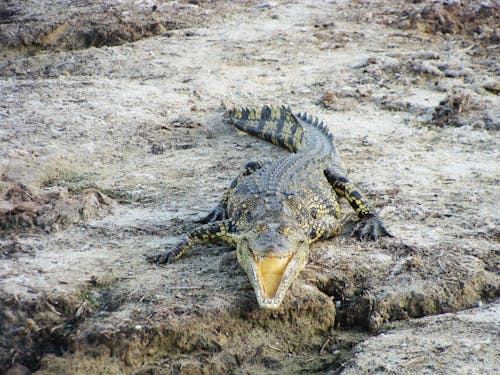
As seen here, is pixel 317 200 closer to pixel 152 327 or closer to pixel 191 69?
pixel 152 327

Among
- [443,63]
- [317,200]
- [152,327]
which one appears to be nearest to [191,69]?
[443,63]

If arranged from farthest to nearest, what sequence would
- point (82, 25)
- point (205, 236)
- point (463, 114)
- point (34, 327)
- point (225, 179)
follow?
1. point (82, 25)
2. point (463, 114)
3. point (225, 179)
4. point (205, 236)
5. point (34, 327)

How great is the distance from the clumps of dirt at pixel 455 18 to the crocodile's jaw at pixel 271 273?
6.74 metres

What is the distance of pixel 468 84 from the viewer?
787cm

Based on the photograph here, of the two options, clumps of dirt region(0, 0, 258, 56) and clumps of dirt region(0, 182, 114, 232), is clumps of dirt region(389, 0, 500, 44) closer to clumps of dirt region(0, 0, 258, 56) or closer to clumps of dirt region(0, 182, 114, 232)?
clumps of dirt region(0, 0, 258, 56)

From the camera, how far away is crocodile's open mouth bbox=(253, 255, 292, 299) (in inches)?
152

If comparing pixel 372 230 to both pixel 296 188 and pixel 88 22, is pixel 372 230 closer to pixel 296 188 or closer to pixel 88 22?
pixel 296 188

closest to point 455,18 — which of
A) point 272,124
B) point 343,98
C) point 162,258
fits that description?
point 343,98

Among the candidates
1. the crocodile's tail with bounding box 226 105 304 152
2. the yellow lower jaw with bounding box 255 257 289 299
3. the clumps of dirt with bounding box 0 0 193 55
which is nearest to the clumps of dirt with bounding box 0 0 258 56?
the clumps of dirt with bounding box 0 0 193 55

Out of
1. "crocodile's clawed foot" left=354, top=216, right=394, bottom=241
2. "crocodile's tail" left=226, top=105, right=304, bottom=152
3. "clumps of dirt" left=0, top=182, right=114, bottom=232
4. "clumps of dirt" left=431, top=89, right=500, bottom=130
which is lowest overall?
"clumps of dirt" left=0, top=182, right=114, bottom=232

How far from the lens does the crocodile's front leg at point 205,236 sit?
454cm

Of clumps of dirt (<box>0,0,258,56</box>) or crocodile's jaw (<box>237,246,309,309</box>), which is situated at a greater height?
clumps of dirt (<box>0,0,258,56</box>)

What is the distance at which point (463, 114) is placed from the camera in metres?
7.08

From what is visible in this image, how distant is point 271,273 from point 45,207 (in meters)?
2.08
